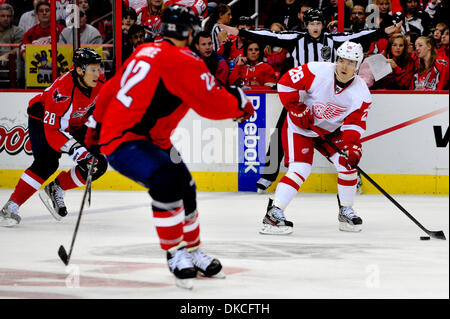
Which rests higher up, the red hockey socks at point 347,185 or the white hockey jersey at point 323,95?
the white hockey jersey at point 323,95

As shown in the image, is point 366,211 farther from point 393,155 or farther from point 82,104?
point 82,104

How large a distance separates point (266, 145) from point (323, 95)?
1.81 m

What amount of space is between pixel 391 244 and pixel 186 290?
5.52 ft

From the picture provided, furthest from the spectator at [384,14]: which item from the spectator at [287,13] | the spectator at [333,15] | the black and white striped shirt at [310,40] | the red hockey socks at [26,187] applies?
the red hockey socks at [26,187]

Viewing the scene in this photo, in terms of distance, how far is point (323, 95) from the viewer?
17.6 feet

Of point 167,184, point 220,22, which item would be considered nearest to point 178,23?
point 167,184

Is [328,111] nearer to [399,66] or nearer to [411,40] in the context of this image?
[399,66]

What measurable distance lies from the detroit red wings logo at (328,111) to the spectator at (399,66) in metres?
1.87

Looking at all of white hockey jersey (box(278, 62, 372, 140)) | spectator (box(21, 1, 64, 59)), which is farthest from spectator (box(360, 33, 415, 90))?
spectator (box(21, 1, 64, 59))

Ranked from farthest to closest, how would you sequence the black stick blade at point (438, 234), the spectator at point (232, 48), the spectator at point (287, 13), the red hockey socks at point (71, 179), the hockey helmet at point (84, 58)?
the spectator at point (287, 13)
the spectator at point (232, 48)
the red hockey socks at point (71, 179)
the hockey helmet at point (84, 58)
the black stick blade at point (438, 234)

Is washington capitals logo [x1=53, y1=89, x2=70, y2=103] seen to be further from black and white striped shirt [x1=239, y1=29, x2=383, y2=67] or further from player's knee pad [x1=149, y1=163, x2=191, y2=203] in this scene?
player's knee pad [x1=149, y1=163, x2=191, y2=203]

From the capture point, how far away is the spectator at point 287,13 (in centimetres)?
789

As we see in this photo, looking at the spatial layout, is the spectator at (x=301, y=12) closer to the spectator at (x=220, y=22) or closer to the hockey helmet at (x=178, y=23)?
the spectator at (x=220, y=22)

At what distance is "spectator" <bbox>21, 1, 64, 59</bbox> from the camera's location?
309 inches
